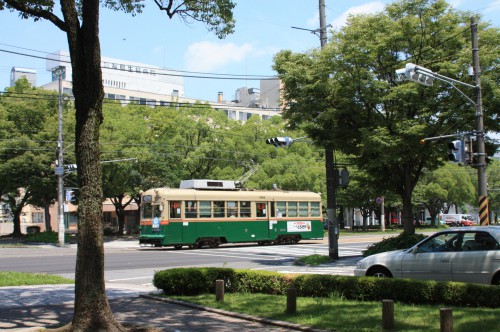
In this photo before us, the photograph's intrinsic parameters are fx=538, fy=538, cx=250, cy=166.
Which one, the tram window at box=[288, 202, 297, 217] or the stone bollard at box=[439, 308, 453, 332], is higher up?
the tram window at box=[288, 202, 297, 217]

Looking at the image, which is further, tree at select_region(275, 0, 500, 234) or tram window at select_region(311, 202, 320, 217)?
tram window at select_region(311, 202, 320, 217)

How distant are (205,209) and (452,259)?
2187 cm

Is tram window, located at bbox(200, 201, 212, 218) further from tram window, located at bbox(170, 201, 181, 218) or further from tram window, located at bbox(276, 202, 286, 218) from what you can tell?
tram window, located at bbox(276, 202, 286, 218)

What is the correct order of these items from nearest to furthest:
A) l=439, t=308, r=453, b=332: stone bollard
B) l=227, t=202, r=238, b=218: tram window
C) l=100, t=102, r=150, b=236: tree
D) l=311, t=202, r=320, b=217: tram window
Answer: l=439, t=308, r=453, b=332: stone bollard → l=227, t=202, r=238, b=218: tram window → l=311, t=202, r=320, b=217: tram window → l=100, t=102, r=150, b=236: tree

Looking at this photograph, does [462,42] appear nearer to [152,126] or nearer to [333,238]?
[333,238]

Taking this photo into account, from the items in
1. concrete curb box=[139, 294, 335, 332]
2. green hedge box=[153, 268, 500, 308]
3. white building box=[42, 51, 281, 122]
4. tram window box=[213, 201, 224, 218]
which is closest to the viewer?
concrete curb box=[139, 294, 335, 332]

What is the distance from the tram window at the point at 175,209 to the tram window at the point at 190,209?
0.42 m

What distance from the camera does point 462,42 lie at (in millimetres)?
Result: 19469

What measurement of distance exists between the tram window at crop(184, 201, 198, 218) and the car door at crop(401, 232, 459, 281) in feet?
67.6

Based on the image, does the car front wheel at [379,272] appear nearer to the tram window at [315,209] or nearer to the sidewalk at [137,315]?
the sidewalk at [137,315]

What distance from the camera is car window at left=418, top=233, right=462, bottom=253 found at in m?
11.4

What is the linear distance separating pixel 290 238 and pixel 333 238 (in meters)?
13.9

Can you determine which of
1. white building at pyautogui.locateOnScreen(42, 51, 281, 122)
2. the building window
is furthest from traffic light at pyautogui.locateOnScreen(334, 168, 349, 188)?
white building at pyautogui.locateOnScreen(42, 51, 281, 122)

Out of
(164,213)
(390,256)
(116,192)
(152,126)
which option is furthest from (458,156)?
(152,126)
